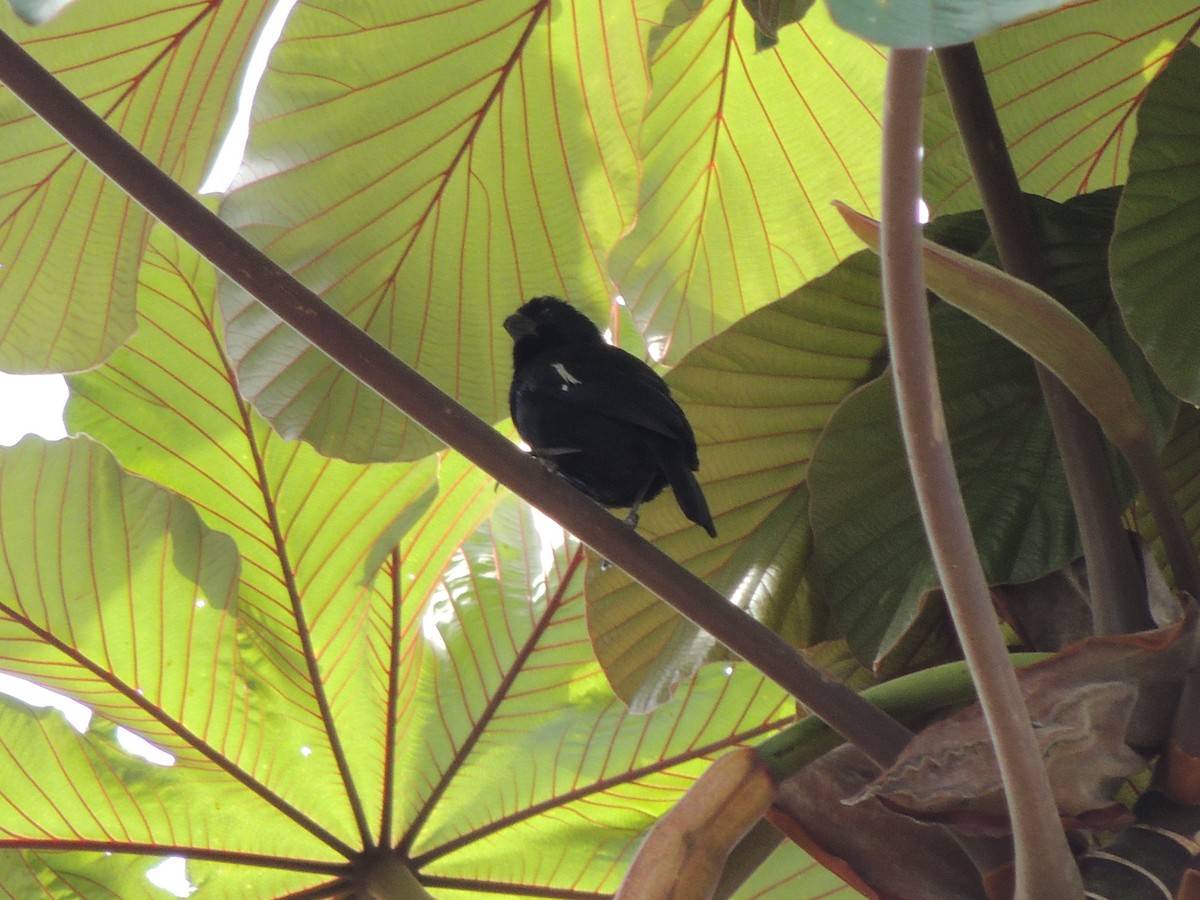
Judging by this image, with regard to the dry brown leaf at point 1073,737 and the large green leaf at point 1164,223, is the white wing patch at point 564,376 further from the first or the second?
the dry brown leaf at point 1073,737

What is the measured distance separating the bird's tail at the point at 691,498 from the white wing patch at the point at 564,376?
32cm

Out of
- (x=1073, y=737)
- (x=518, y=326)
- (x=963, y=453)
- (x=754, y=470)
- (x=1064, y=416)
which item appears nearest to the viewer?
(x=1073, y=737)

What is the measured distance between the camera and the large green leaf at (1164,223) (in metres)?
1.21

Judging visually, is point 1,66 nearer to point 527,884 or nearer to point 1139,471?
point 1139,471

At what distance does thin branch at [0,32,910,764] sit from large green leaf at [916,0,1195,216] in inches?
32.7

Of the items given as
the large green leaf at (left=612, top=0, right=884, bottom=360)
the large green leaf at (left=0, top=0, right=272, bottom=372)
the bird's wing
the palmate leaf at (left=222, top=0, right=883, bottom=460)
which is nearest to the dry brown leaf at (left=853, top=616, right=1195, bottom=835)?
the bird's wing

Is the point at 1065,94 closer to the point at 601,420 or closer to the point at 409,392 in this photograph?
the point at 601,420

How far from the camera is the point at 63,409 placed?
184 cm

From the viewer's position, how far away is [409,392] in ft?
3.22

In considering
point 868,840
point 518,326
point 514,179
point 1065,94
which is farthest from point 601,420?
point 868,840

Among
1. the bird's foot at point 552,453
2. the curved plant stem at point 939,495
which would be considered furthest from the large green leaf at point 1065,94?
the curved plant stem at point 939,495

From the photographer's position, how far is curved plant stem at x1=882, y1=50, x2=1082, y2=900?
721 millimetres

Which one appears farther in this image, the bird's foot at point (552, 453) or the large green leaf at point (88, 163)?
the bird's foot at point (552, 453)

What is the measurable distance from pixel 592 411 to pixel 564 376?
81mm
